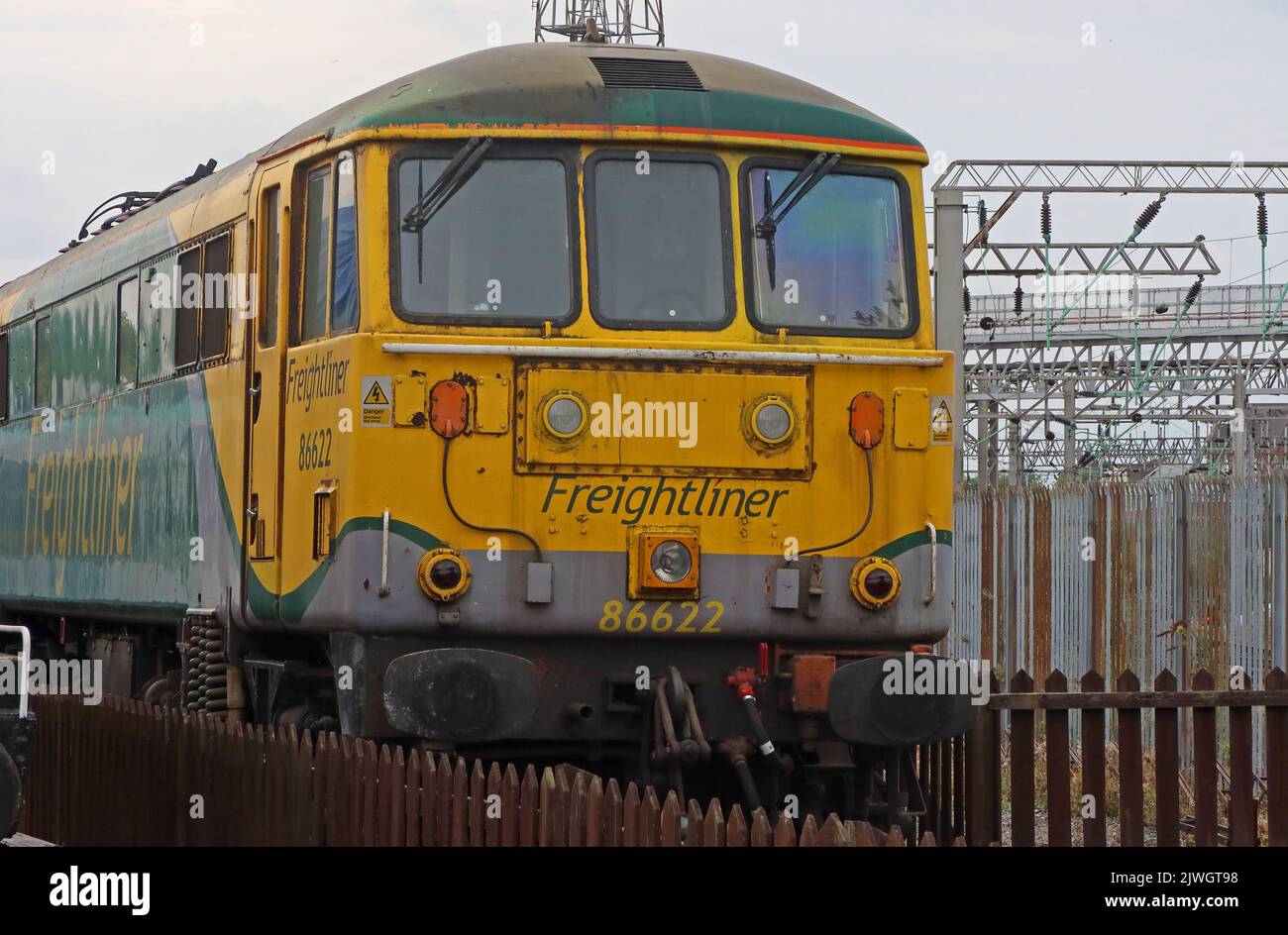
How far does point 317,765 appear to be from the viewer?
9164 mm

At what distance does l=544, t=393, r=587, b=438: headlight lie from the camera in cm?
931

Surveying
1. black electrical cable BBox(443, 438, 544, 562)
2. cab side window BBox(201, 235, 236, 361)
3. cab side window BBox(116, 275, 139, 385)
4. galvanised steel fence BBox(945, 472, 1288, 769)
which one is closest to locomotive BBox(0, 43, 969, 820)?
black electrical cable BBox(443, 438, 544, 562)

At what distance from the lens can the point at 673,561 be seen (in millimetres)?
9422

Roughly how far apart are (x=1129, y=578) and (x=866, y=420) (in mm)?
5468

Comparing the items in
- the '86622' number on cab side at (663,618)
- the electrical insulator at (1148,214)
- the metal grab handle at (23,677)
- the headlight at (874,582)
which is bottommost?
the metal grab handle at (23,677)

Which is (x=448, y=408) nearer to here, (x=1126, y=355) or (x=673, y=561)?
(x=673, y=561)

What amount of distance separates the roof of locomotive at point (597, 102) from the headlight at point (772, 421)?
48.9 inches

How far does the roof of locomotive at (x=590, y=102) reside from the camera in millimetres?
9453

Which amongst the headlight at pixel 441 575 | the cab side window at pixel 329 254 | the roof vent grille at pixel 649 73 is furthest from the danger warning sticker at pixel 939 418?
the cab side window at pixel 329 254

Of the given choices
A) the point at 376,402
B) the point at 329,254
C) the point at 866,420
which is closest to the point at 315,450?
the point at 376,402

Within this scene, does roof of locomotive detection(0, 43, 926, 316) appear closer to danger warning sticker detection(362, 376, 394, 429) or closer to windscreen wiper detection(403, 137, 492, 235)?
windscreen wiper detection(403, 137, 492, 235)

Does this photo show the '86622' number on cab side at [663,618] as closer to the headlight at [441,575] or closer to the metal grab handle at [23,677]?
the headlight at [441,575]

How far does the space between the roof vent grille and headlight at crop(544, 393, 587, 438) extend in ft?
4.92
